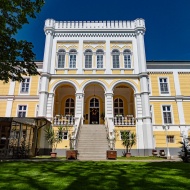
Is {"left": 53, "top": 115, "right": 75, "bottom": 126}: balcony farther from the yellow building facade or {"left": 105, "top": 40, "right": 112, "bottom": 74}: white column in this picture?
{"left": 105, "top": 40, "right": 112, "bottom": 74}: white column

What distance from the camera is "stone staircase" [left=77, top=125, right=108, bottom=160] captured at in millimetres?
15008

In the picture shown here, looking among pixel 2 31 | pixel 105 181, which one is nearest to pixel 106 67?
pixel 2 31

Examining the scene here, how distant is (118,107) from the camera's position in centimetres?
2428

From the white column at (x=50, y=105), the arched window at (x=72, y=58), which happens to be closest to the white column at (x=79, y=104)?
the white column at (x=50, y=105)

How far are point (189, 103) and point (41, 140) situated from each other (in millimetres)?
18294

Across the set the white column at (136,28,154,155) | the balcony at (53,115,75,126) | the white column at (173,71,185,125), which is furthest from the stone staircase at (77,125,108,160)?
the white column at (173,71,185,125)

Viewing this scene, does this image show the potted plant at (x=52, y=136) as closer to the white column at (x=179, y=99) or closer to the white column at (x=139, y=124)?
the white column at (x=139, y=124)

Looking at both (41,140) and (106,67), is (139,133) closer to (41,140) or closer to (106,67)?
(106,67)

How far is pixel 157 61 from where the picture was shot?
2520 centimetres

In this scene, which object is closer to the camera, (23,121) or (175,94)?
(23,121)

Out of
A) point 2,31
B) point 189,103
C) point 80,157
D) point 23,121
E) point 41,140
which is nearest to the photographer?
point 2,31

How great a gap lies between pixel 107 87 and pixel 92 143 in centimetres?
679

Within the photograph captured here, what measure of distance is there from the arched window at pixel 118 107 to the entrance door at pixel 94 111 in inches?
91.7

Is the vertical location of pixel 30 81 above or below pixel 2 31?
above
